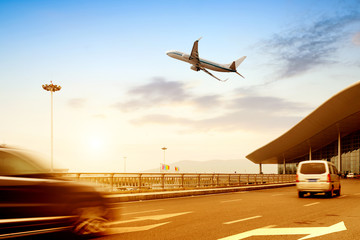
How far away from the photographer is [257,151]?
11356 cm

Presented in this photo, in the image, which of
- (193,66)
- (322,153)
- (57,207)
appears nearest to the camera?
(57,207)

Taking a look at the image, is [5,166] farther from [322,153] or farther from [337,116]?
[322,153]

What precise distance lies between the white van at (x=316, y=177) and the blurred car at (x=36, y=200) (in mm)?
14948

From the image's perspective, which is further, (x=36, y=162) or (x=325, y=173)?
(x=325, y=173)

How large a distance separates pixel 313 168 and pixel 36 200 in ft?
53.5

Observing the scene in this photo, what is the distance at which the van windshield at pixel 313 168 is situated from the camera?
66.6 feet

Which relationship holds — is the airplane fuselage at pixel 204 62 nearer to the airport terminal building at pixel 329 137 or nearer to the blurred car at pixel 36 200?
the airport terminal building at pixel 329 137

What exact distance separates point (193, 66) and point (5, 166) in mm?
49458

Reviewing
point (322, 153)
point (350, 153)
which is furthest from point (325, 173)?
point (322, 153)

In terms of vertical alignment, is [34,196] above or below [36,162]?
below

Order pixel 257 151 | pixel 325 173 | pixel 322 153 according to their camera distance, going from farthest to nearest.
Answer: pixel 257 151 < pixel 322 153 < pixel 325 173

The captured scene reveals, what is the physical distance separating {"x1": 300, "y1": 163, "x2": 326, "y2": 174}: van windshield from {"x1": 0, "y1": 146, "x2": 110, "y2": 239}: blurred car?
1503 centimetres

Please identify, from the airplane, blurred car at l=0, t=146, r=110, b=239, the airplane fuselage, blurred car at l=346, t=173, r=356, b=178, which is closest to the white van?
blurred car at l=0, t=146, r=110, b=239

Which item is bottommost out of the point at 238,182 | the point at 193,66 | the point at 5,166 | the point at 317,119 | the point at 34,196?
the point at 238,182
